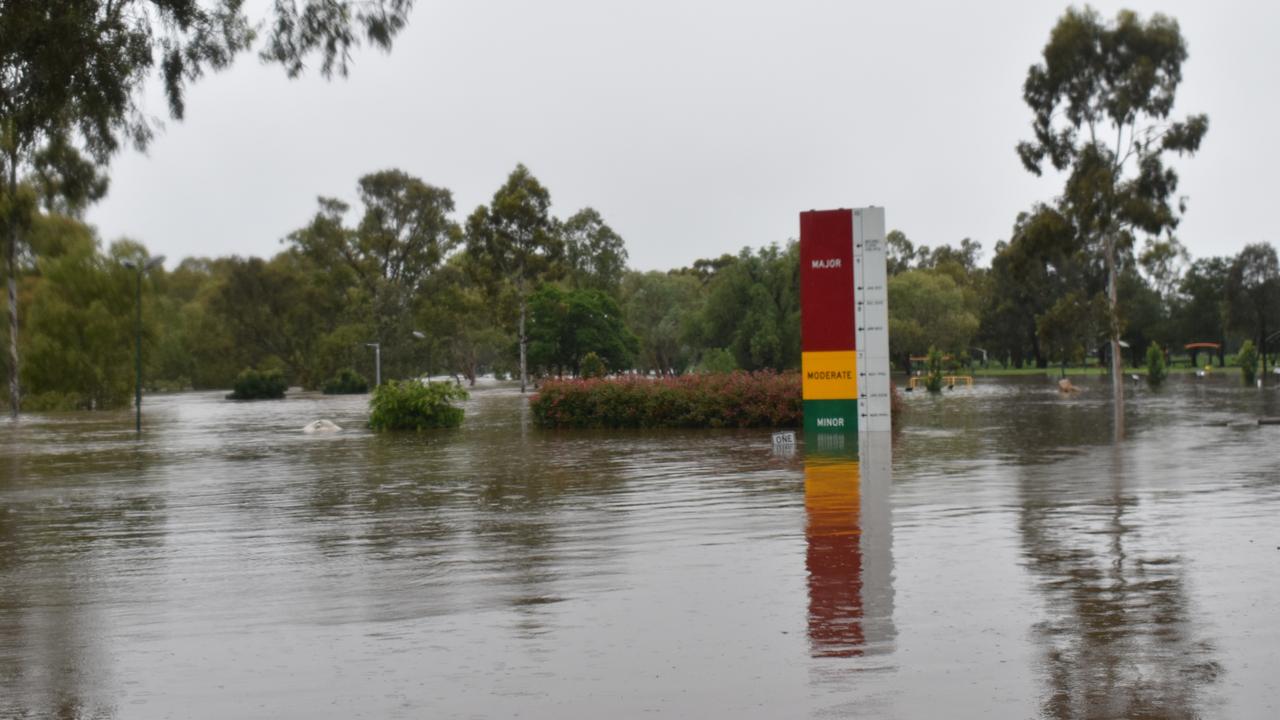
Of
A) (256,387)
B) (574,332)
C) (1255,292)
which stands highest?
(1255,292)

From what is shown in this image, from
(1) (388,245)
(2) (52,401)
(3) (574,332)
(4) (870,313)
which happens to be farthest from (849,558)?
(1) (388,245)

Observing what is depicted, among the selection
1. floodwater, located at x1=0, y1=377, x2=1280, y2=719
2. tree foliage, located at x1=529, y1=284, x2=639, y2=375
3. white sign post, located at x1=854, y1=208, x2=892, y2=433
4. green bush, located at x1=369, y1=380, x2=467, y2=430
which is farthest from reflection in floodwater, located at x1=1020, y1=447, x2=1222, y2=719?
tree foliage, located at x1=529, y1=284, x2=639, y2=375

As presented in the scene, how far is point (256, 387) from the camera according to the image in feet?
260

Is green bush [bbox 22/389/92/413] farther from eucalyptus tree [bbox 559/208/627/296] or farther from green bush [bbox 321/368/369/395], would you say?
eucalyptus tree [bbox 559/208/627/296]

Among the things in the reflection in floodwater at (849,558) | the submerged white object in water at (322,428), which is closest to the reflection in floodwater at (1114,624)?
the reflection in floodwater at (849,558)

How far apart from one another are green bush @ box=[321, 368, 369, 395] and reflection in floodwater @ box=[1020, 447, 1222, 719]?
266ft

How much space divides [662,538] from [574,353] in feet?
252

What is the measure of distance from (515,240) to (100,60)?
62.1m

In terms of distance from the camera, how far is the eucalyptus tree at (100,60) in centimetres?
909

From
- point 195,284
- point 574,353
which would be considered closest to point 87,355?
point 574,353

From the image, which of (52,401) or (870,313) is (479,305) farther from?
(870,313)

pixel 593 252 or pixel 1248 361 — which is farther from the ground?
pixel 593 252

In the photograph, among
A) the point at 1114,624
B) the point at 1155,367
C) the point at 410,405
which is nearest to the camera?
the point at 1114,624

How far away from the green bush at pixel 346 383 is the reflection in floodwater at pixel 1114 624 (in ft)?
266
